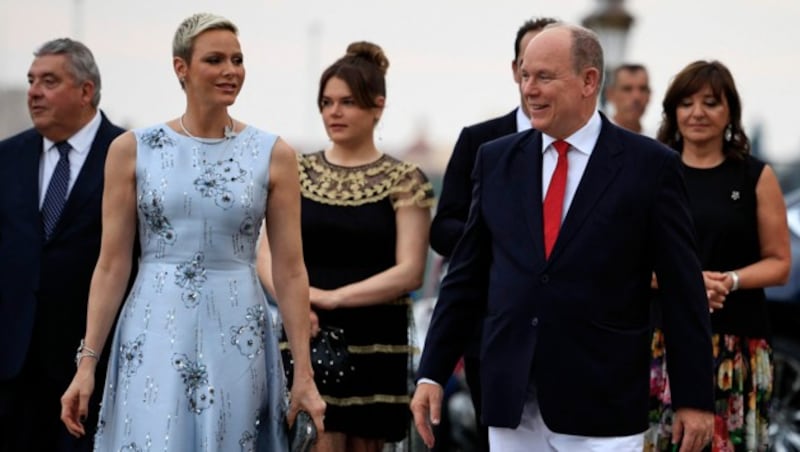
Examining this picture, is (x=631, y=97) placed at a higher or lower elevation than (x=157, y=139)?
higher

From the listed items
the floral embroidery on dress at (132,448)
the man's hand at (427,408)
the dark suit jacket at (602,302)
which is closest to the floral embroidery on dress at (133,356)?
the floral embroidery on dress at (132,448)

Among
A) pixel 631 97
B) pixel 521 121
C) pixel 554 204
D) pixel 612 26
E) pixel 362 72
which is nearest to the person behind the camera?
pixel 554 204

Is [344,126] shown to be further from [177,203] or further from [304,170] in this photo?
[177,203]

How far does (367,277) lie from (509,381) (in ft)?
5.91

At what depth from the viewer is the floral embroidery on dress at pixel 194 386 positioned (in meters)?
5.52

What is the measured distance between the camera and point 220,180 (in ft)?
18.4

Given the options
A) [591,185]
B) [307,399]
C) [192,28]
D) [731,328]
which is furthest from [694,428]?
[192,28]

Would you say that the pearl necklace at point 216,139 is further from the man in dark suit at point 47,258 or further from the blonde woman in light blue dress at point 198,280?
the man in dark suit at point 47,258

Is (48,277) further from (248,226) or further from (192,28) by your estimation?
(192,28)

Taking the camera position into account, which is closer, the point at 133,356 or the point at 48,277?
the point at 133,356

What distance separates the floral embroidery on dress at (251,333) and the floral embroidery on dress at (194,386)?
18cm

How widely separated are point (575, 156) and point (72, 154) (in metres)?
2.68

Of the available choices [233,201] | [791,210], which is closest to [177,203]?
[233,201]

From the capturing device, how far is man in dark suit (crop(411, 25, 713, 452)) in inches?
209
